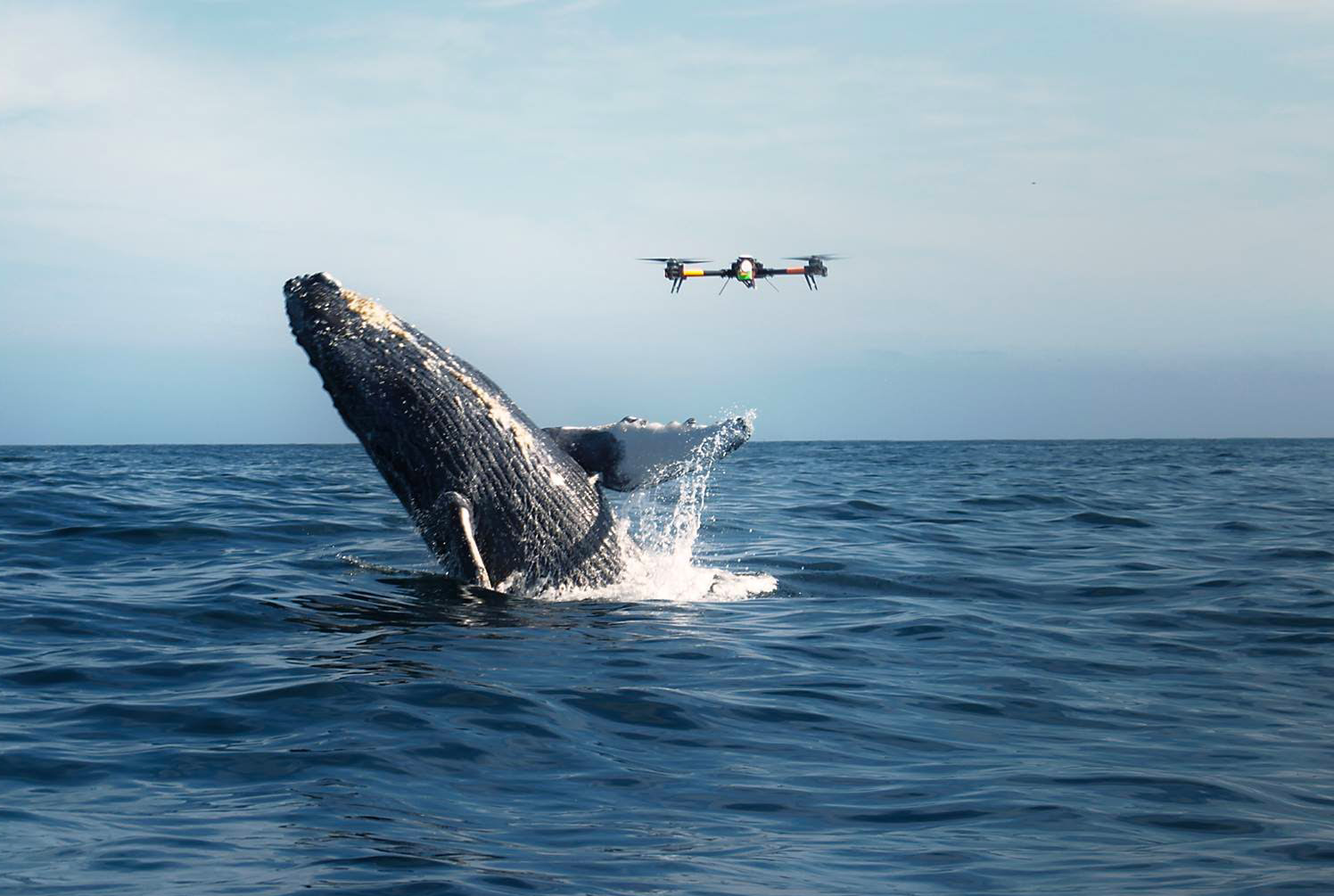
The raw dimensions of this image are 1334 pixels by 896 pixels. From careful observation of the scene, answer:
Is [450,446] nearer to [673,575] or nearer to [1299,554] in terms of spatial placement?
[673,575]

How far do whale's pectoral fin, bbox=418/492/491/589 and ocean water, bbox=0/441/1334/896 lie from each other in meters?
0.42

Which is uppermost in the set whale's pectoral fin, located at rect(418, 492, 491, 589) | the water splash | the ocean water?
whale's pectoral fin, located at rect(418, 492, 491, 589)

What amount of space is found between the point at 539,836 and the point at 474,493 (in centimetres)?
658

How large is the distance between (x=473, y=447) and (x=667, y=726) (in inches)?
192

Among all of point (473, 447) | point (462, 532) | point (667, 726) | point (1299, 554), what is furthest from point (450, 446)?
point (1299, 554)

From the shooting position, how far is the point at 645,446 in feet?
43.5

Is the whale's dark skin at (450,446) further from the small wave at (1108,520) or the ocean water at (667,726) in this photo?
the small wave at (1108,520)

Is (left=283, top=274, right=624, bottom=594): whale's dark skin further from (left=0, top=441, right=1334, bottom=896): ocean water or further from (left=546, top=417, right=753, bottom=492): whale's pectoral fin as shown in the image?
(left=0, top=441, right=1334, bottom=896): ocean water

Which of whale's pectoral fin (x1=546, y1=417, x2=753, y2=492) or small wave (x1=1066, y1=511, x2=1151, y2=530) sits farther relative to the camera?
small wave (x1=1066, y1=511, x2=1151, y2=530)

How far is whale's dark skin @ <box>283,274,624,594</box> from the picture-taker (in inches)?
507

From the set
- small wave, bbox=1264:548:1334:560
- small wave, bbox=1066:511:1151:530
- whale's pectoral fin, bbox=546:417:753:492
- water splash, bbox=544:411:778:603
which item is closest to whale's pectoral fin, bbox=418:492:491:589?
water splash, bbox=544:411:778:603

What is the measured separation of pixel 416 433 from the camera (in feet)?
42.1

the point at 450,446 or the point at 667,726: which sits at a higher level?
the point at 450,446

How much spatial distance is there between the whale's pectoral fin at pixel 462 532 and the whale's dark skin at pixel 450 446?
2 centimetres
